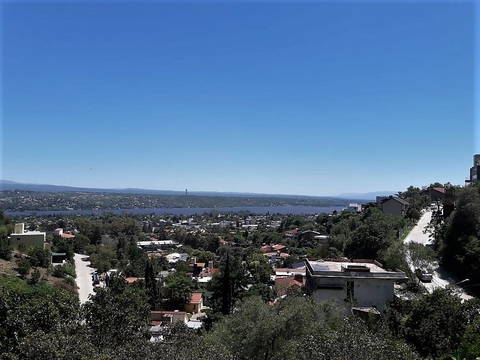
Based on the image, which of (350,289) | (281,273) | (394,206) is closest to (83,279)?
(281,273)

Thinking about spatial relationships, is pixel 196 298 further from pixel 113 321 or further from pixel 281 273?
pixel 113 321

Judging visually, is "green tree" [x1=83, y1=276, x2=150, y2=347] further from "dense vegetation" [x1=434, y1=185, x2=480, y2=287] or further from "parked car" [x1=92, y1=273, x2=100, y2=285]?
"parked car" [x1=92, y1=273, x2=100, y2=285]

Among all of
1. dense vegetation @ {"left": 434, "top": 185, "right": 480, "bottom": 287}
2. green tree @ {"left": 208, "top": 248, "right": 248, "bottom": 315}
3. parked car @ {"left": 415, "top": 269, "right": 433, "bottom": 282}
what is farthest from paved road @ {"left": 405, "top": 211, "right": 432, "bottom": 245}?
green tree @ {"left": 208, "top": 248, "right": 248, "bottom": 315}

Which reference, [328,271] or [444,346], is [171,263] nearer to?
[328,271]

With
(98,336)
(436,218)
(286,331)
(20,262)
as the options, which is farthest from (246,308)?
(20,262)

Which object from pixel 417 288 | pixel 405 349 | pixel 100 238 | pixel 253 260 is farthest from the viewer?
pixel 100 238
